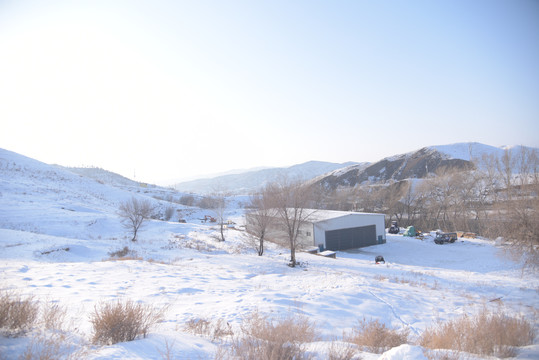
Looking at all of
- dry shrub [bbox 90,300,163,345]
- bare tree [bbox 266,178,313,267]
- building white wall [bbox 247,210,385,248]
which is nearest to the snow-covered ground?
dry shrub [bbox 90,300,163,345]

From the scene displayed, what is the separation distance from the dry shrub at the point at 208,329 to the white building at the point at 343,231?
22.6 metres

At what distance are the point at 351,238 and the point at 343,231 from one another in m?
1.50

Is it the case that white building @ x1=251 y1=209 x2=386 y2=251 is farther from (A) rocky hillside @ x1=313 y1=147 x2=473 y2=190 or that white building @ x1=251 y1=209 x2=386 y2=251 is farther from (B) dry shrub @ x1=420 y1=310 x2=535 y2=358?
(A) rocky hillside @ x1=313 y1=147 x2=473 y2=190

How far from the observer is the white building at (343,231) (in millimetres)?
28766

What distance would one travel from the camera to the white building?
28.8 meters

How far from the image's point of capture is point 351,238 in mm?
30281

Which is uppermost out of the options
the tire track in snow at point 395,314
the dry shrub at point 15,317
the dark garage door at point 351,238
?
the dry shrub at point 15,317

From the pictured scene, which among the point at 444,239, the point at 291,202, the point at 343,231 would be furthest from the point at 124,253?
the point at 444,239

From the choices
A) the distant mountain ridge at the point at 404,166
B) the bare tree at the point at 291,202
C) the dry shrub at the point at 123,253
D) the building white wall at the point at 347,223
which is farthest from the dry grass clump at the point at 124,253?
the distant mountain ridge at the point at 404,166


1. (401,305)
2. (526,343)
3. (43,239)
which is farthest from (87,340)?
(43,239)

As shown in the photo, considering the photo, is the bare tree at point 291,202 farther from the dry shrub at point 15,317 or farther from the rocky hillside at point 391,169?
the rocky hillside at point 391,169

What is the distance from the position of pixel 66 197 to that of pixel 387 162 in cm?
9701

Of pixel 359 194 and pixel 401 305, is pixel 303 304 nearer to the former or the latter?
pixel 401 305

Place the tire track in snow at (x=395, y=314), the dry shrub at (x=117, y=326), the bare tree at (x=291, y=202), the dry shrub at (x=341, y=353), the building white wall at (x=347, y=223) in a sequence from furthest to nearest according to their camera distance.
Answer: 1. the building white wall at (x=347, y=223)
2. the bare tree at (x=291, y=202)
3. the tire track in snow at (x=395, y=314)
4. the dry shrub at (x=117, y=326)
5. the dry shrub at (x=341, y=353)
